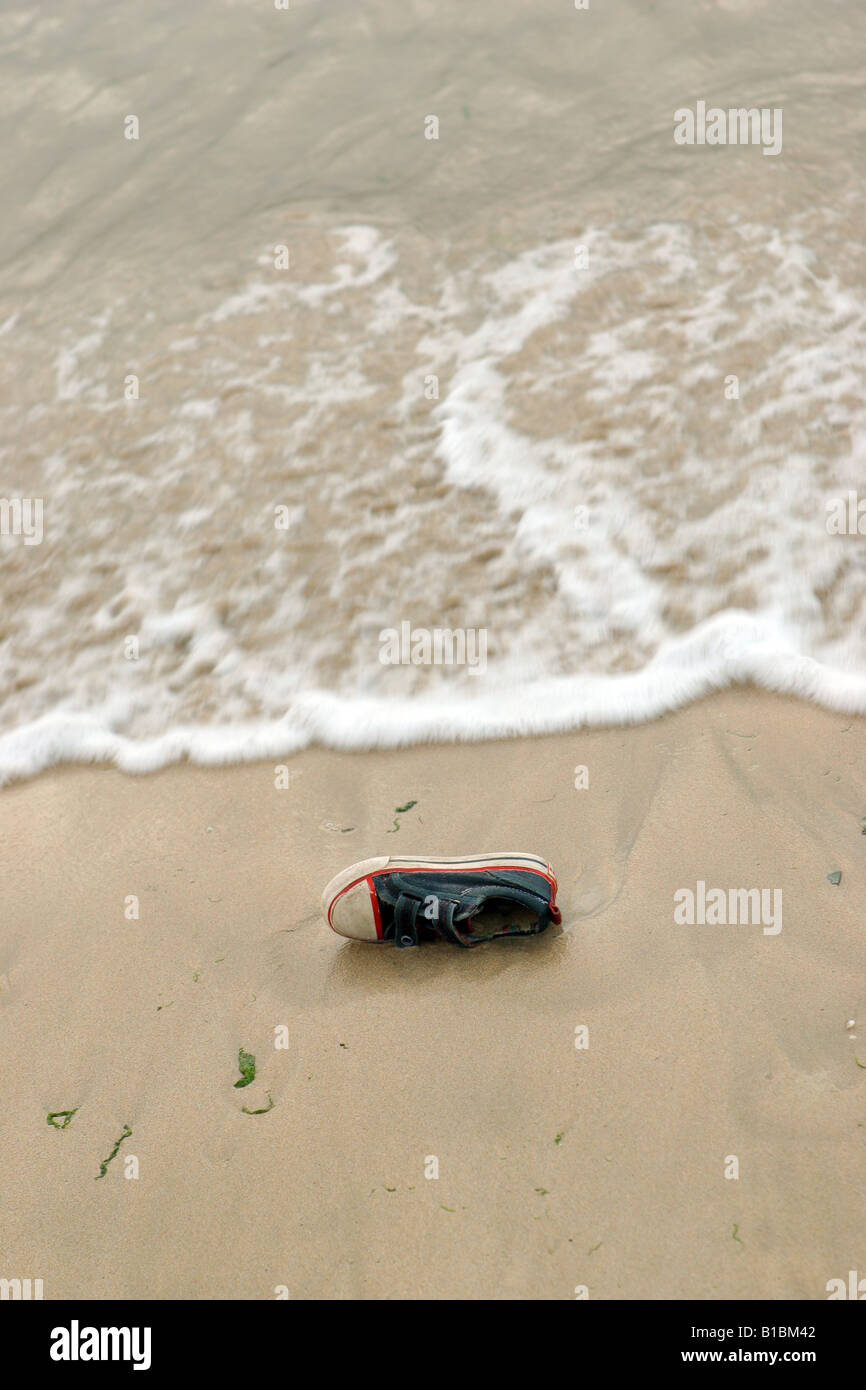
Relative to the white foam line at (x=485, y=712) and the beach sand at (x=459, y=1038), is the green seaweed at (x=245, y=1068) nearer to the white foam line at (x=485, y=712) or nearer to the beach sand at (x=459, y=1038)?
the beach sand at (x=459, y=1038)

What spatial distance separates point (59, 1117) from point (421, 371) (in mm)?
3320

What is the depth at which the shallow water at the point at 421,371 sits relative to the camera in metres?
3.05

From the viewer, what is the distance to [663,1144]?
1831 mm

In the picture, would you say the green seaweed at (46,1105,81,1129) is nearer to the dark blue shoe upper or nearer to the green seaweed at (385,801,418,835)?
the dark blue shoe upper

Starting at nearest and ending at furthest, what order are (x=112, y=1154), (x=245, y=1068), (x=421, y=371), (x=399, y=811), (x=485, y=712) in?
(x=112, y=1154)
(x=245, y=1068)
(x=399, y=811)
(x=485, y=712)
(x=421, y=371)

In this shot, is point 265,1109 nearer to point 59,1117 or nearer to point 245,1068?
point 245,1068

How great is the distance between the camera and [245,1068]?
206 cm

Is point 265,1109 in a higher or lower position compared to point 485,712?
lower

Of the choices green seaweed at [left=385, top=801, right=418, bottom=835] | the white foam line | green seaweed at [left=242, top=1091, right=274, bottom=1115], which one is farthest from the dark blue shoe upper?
the white foam line

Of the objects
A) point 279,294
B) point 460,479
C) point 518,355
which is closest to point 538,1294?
point 460,479

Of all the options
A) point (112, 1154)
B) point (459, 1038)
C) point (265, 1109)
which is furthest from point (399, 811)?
point (112, 1154)

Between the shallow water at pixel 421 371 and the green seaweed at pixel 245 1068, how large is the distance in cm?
99

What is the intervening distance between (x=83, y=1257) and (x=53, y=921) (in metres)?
0.85

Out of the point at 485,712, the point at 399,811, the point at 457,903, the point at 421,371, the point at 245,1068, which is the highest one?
the point at 421,371
